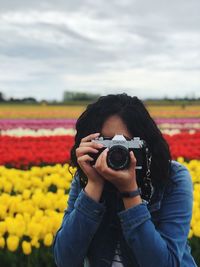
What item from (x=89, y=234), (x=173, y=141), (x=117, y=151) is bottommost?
(x=173, y=141)

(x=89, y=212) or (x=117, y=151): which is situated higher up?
(x=117, y=151)

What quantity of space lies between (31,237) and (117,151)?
1.93m

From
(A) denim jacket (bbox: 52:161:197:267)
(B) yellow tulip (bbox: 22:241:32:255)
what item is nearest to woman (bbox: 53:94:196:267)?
(A) denim jacket (bbox: 52:161:197:267)

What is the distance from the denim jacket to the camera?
221cm

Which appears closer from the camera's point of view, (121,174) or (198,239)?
(121,174)

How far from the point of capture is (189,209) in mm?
2391

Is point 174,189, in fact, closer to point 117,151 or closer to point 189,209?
point 189,209

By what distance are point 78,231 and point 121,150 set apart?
0.39 meters

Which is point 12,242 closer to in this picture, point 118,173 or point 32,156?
point 118,173

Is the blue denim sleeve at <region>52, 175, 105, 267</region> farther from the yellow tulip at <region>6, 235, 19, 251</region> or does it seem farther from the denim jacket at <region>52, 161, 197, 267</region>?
the yellow tulip at <region>6, 235, 19, 251</region>

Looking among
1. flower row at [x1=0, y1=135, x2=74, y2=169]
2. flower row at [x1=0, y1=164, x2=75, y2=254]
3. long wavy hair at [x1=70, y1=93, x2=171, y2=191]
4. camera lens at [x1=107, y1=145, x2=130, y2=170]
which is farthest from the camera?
flower row at [x1=0, y1=135, x2=74, y2=169]

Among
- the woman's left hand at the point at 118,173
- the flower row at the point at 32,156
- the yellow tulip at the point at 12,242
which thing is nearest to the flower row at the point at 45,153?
the flower row at the point at 32,156

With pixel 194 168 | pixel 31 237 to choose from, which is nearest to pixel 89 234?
pixel 31 237

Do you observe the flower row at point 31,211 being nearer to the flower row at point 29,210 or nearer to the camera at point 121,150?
the flower row at point 29,210
